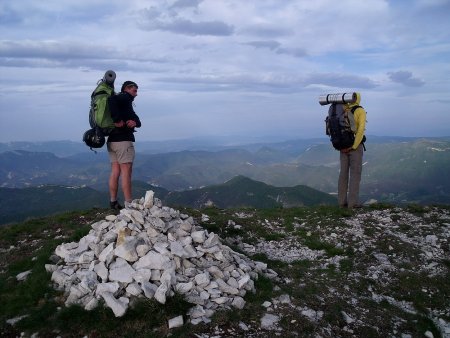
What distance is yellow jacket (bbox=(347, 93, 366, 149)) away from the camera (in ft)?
46.5

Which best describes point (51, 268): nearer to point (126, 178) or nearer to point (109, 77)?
point (126, 178)

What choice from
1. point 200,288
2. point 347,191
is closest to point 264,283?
point 200,288

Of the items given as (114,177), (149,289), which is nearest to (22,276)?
(149,289)

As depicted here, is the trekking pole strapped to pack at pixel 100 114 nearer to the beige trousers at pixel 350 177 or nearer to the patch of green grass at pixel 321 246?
the patch of green grass at pixel 321 246

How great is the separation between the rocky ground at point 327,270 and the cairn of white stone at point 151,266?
446mm

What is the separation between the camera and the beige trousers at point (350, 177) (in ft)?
48.6

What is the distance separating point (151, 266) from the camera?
8.37 m

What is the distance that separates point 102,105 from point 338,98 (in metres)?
8.40

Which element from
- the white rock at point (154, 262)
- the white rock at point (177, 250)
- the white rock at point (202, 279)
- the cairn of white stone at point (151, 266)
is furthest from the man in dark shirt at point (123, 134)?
the white rock at point (202, 279)

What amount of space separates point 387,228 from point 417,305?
4675mm

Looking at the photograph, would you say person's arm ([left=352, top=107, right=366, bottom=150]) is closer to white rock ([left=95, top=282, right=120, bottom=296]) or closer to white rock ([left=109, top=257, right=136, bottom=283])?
white rock ([left=109, top=257, right=136, bottom=283])

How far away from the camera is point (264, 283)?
8914mm

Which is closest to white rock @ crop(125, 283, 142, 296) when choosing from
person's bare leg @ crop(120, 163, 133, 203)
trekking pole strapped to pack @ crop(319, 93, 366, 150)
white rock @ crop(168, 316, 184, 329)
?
white rock @ crop(168, 316, 184, 329)

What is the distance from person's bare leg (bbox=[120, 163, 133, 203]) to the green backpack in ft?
3.87
